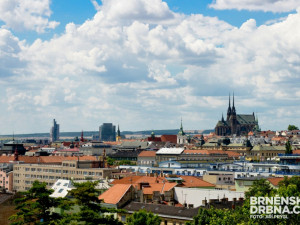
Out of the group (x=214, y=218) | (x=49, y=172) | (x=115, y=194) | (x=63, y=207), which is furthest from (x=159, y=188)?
(x=49, y=172)

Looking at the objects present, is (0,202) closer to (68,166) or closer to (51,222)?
(51,222)

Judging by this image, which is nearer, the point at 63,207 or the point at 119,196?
the point at 63,207

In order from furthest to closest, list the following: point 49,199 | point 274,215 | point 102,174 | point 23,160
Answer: point 23,160 → point 102,174 → point 49,199 → point 274,215

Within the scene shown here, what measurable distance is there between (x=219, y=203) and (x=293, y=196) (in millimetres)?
19064

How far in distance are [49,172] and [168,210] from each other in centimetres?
9969

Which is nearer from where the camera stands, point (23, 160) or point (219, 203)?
point (219, 203)

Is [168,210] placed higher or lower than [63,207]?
lower

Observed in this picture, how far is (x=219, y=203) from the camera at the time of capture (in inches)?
2948

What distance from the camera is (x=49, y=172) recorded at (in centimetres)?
16600

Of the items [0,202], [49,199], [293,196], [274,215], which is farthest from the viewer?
[0,202]

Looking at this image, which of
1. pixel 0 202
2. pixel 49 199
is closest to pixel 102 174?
pixel 0 202

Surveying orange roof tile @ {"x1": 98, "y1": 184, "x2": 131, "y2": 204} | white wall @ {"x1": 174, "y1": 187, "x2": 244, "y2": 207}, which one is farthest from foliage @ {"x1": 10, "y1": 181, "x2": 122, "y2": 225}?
white wall @ {"x1": 174, "y1": 187, "x2": 244, "y2": 207}

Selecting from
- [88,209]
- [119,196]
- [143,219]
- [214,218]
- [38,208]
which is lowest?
[143,219]

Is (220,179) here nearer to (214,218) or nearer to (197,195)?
(197,195)
